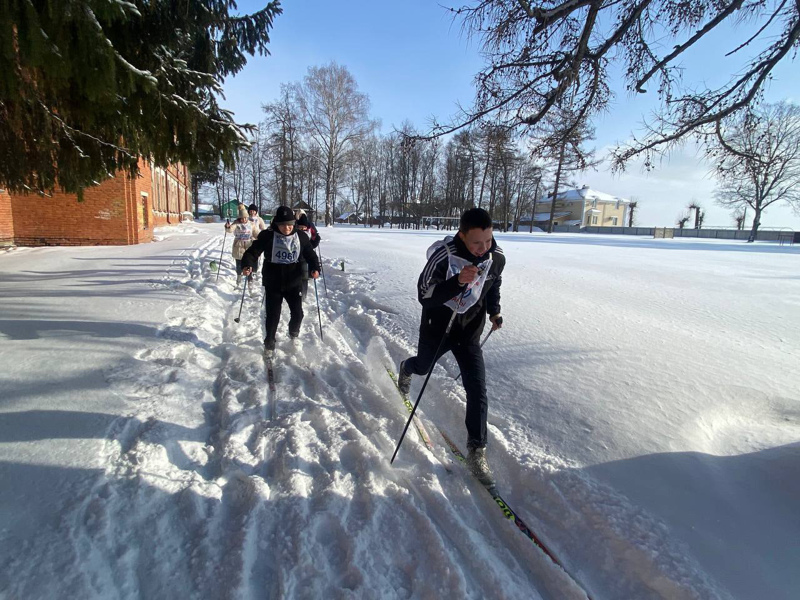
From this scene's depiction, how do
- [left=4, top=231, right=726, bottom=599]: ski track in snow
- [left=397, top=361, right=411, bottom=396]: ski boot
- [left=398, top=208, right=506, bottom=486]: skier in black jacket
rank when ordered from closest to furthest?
[left=4, top=231, right=726, bottom=599]: ski track in snow → [left=398, top=208, right=506, bottom=486]: skier in black jacket → [left=397, top=361, right=411, bottom=396]: ski boot

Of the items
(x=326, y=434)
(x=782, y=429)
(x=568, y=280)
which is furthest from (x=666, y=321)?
(x=326, y=434)

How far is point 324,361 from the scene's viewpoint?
15.7 feet

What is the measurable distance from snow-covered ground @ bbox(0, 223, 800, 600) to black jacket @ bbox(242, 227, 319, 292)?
2.82ft

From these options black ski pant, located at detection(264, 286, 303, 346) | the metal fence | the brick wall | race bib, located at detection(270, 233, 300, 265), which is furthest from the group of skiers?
the metal fence

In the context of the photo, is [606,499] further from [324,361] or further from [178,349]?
[178,349]

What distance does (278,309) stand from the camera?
4.98 meters

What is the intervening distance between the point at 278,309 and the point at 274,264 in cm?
56

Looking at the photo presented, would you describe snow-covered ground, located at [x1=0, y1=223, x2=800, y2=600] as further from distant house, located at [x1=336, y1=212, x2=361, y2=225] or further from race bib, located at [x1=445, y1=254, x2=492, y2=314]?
distant house, located at [x1=336, y1=212, x2=361, y2=225]

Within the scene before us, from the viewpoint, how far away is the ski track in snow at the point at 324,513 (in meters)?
1.99

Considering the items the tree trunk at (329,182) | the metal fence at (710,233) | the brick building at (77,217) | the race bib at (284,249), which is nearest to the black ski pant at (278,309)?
the race bib at (284,249)

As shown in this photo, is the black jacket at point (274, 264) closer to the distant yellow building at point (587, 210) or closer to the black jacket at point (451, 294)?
the black jacket at point (451, 294)

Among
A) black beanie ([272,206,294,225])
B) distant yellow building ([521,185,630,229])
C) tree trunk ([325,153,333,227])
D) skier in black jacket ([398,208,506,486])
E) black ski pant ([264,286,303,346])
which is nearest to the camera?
skier in black jacket ([398,208,506,486])

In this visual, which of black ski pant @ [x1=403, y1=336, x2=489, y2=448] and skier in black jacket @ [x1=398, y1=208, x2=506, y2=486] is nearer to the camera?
skier in black jacket @ [x1=398, y1=208, x2=506, y2=486]

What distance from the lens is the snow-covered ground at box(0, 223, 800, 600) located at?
203cm
